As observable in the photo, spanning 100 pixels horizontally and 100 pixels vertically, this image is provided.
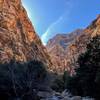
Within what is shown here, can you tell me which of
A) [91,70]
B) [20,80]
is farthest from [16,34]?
[91,70]

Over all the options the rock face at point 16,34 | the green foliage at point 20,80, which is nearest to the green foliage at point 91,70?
the green foliage at point 20,80

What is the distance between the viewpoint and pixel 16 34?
140 metres

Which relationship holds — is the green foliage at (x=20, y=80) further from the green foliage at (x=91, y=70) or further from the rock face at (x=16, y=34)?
the rock face at (x=16, y=34)

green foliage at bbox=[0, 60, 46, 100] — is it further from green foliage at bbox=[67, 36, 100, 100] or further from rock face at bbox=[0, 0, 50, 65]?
rock face at bbox=[0, 0, 50, 65]

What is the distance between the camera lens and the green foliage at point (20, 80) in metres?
38.9

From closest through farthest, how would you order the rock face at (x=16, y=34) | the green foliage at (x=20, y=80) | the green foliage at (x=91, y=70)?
the green foliage at (x=91, y=70), the green foliage at (x=20, y=80), the rock face at (x=16, y=34)

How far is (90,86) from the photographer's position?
37.3 m

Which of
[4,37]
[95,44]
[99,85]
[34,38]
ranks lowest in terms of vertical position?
[99,85]

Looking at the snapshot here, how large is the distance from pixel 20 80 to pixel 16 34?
100 m

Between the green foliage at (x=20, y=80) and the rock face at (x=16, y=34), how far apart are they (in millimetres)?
65548

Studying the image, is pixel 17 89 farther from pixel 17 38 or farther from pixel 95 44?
pixel 17 38

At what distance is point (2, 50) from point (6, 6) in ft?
144

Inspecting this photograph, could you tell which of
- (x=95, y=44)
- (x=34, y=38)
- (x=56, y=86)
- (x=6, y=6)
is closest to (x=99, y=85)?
(x=95, y=44)

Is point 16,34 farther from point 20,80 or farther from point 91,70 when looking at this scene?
point 91,70
